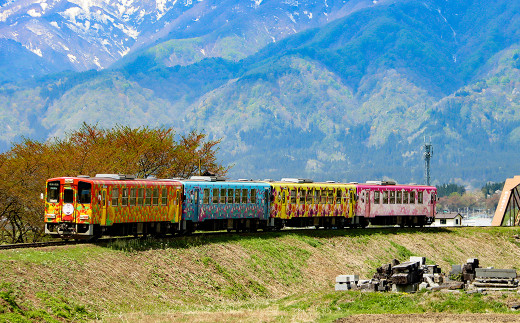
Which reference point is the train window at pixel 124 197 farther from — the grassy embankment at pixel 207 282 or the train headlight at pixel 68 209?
the train headlight at pixel 68 209

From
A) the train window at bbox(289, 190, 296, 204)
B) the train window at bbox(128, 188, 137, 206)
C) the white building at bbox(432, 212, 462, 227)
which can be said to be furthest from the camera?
the white building at bbox(432, 212, 462, 227)

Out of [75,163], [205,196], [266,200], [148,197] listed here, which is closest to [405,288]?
[148,197]

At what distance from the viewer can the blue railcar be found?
47219 mm

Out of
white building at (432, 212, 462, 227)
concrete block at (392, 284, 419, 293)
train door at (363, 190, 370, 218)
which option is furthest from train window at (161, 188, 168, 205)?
white building at (432, 212, 462, 227)

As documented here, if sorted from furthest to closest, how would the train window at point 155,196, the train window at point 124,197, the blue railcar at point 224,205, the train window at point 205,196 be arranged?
the train window at point 205,196 < the blue railcar at point 224,205 < the train window at point 155,196 < the train window at point 124,197

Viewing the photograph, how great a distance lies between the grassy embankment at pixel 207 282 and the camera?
98.2ft

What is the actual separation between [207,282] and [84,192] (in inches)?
298

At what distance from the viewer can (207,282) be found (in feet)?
129

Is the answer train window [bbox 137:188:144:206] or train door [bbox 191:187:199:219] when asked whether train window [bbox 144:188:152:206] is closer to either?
train window [bbox 137:188:144:206]

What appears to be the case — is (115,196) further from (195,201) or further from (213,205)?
(213,205)

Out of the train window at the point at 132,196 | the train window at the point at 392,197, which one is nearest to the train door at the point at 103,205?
the train window at the point at 132,196

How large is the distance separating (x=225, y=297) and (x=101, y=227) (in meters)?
7.59

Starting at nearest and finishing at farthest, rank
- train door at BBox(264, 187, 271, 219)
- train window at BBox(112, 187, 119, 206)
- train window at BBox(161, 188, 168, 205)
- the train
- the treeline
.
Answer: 1. the train
2. train window at BBox(112, 187, 119, 206)
3. train window at BBox(161, 188, 168, 205)
4. train door at BBox(264, 187, 271, 219)
5. the treeline

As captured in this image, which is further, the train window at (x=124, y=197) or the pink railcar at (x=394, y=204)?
the pink railcar at (x=394, y=204)
